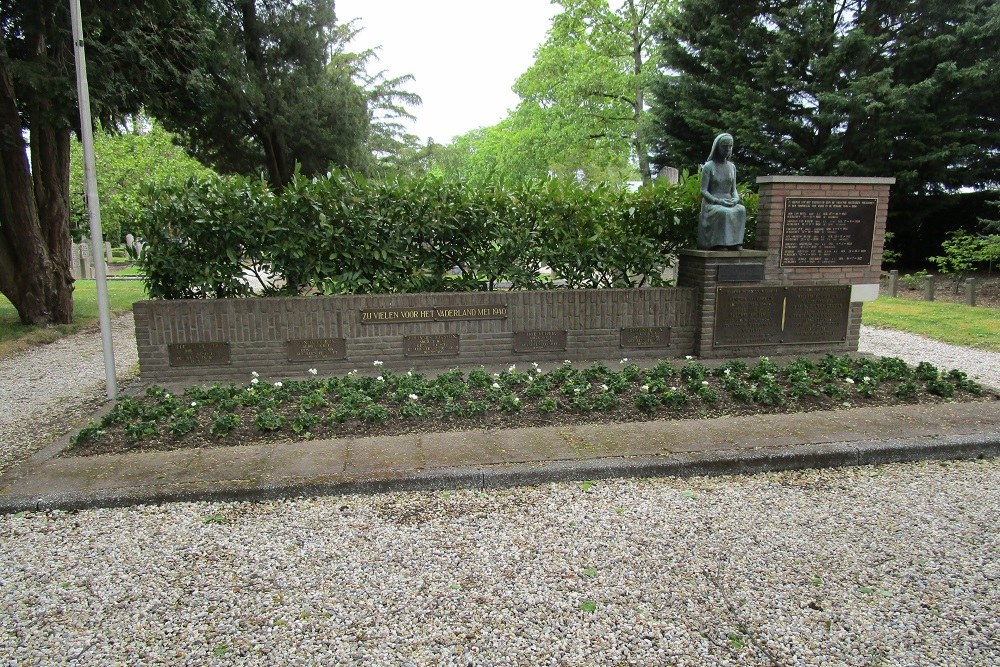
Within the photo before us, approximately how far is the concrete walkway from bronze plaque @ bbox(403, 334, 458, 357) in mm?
2446

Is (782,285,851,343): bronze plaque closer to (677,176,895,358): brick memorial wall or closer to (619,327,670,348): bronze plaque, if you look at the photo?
(677,176,895,358): brick memorial wall

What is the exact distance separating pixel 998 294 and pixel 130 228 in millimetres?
18647

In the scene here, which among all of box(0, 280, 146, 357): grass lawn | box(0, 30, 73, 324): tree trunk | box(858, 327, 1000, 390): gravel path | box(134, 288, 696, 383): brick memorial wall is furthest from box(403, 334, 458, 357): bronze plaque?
box(0, 30, 73, 324): tree trunk

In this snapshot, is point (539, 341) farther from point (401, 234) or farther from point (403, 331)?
point (401, 234)

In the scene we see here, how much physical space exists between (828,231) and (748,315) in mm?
1460

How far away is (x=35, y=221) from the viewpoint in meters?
10.9

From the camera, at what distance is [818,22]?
17188 millimetres

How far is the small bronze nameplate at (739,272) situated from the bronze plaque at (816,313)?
0.53 meters

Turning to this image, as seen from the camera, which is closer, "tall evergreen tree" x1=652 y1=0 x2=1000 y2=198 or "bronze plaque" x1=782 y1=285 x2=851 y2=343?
"bronze plaque" x1=782 y1=285 x2=851 y2=343

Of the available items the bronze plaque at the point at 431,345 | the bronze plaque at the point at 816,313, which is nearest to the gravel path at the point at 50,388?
the bronze plaque at the point at 431,345

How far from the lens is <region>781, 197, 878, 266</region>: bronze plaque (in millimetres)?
7652

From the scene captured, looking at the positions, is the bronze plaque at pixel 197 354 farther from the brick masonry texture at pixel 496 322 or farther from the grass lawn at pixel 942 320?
the grass lawn at pixel 942 320

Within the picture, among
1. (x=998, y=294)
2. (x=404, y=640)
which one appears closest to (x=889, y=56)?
(x=998, y=294)

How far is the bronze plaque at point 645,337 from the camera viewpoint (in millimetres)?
7695
